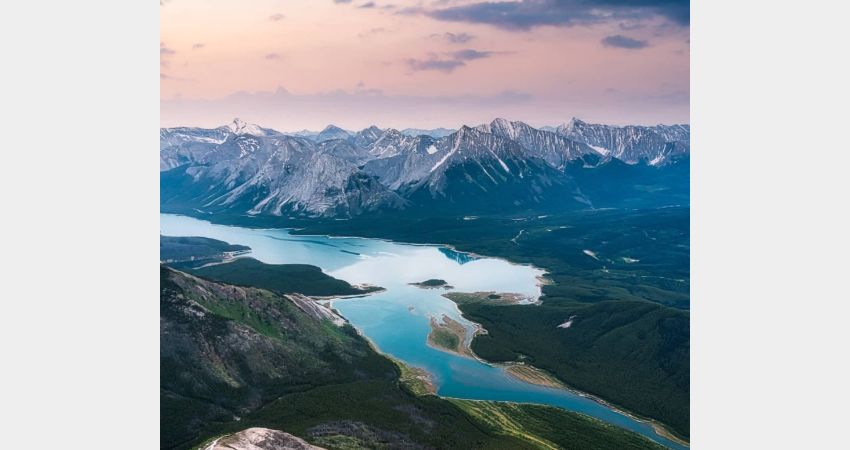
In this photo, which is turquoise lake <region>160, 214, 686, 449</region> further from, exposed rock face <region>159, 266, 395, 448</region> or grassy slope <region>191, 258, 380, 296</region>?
exposed rock face <region>159, 266, 395, 448</region>

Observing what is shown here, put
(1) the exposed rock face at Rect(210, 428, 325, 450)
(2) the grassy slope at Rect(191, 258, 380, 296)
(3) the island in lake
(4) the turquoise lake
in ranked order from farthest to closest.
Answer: (3) the island in lake < (2) the grassy slope at Rect(191, 258, 380, 296) < (4) the turquoise lake < (1) the exposed rock face at Rect(210, 428, 325, 450)

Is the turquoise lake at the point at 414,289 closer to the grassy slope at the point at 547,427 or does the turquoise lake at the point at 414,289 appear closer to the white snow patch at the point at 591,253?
the grassy slope at the point at 547,427

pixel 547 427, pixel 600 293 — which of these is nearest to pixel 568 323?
pixel 600 293

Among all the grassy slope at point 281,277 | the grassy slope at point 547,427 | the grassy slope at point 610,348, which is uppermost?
the grassy slope at point 281,277

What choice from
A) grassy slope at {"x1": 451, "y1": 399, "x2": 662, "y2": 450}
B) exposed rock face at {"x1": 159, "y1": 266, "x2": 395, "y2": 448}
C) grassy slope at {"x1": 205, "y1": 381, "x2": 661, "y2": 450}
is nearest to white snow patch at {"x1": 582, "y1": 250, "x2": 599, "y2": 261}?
exposed rock face at {"x1": 159, "y1": 266, "x2": 395, "y2": 448}

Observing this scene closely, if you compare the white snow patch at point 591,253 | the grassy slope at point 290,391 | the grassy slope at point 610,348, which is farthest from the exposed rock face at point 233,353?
the white snow patch at point 591,253

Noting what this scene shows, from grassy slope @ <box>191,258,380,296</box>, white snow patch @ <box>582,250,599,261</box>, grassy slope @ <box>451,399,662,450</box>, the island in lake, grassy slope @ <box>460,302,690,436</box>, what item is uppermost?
white snow patch @ <box>582,250,599,261</box>
